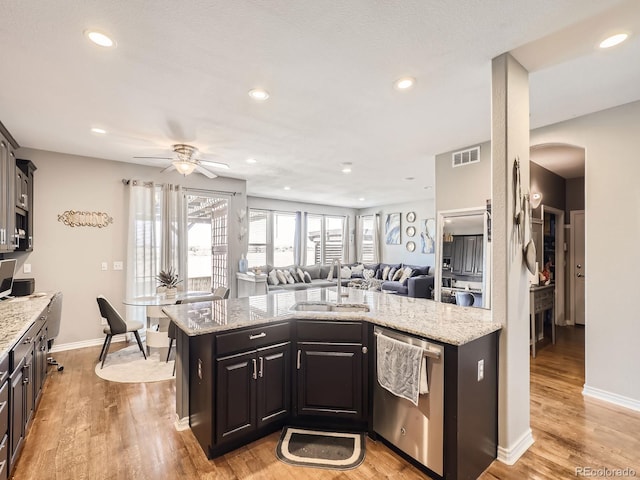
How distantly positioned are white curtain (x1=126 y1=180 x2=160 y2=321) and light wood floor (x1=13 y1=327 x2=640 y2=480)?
178 cm

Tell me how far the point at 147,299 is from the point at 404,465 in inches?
138

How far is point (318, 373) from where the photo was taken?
2389 mm

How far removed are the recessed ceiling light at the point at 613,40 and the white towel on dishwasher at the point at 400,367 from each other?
2.24 m

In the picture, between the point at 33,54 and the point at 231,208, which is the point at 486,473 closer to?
the point at 33,54

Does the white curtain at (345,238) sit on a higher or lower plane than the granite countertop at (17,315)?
higher

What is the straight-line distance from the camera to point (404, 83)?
2.47m

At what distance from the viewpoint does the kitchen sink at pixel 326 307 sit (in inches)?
109

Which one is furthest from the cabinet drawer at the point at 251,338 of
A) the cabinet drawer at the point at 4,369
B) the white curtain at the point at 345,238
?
the white curtain at the point at 345,238

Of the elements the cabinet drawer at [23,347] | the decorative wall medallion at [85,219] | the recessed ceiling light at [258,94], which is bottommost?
the cabinet drawer at [23,347]

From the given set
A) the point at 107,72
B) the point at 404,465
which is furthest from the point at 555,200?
the point at 107,72

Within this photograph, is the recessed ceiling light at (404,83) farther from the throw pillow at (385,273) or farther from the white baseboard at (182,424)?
the throw pillow at (385,273)

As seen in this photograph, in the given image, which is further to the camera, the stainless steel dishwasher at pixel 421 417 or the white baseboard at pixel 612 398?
the white baseboard at pixel 612 398

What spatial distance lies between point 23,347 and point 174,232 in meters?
3.15

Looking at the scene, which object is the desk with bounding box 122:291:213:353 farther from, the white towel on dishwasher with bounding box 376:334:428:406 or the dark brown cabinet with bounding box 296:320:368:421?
the white towel on dishwasher with bounding box 376:334:428:406
